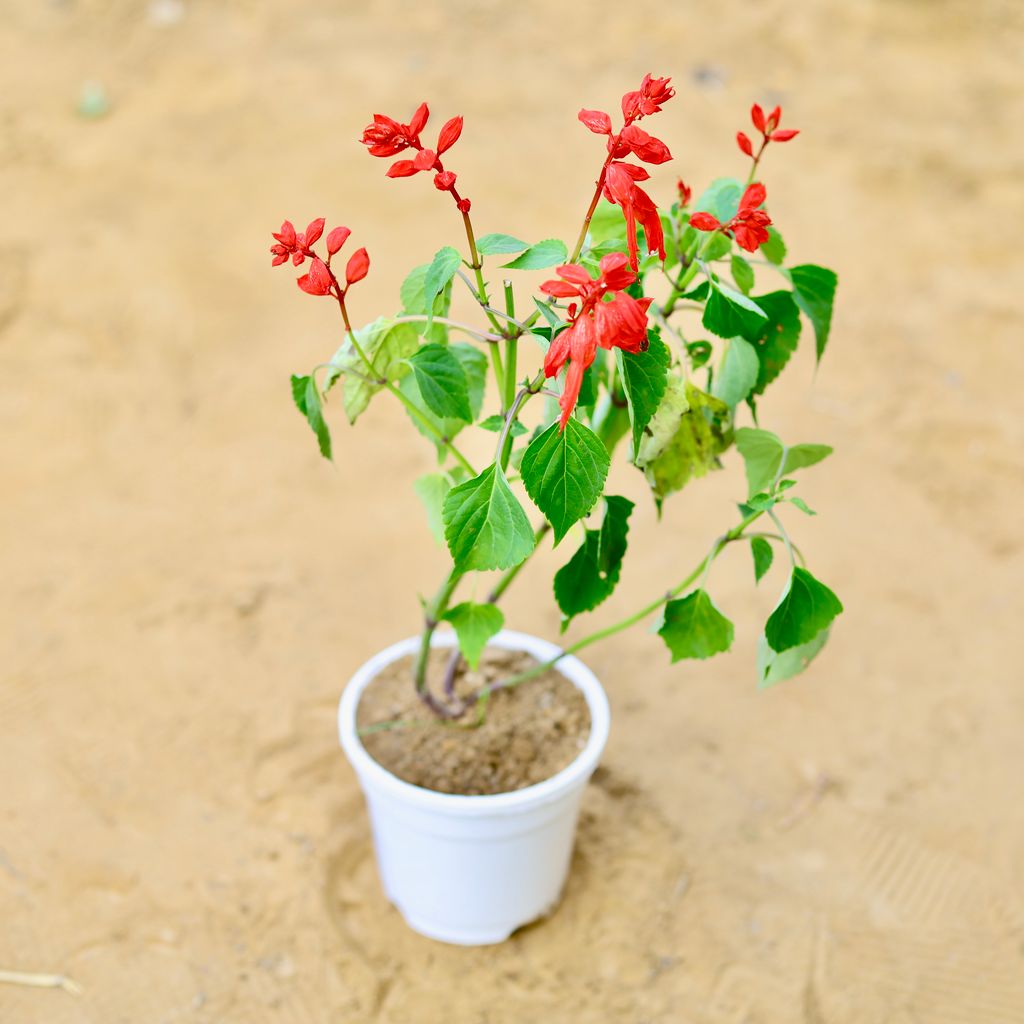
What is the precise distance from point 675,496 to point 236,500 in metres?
1.02

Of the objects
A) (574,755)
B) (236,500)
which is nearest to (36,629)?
(236,500)

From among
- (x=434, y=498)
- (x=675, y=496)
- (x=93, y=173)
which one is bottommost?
(x=675, y=496)

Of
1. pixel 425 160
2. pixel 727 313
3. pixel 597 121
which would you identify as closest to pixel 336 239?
pixel 425 160

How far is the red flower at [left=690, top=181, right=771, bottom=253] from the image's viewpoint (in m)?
1.12

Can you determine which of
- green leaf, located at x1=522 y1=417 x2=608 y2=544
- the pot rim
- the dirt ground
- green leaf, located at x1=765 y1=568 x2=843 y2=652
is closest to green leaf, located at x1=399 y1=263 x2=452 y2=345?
green leaf, located at x1=522 y1=417 x2=608 y2=544

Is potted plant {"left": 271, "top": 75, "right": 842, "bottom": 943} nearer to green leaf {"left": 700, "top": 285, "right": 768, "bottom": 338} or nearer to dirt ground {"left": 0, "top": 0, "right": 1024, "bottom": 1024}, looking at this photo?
green leaf {"left": 700, "top": 285, "right": 768, "bottom": 338}

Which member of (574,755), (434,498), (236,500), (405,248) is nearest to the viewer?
(434,498)

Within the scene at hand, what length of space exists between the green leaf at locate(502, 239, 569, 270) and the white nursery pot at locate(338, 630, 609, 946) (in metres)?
0.72

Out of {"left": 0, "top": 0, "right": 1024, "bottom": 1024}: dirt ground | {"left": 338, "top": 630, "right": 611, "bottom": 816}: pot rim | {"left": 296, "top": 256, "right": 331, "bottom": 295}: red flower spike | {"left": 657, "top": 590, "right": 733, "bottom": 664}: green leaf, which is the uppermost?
{"left": 296, "top": 256, "right": 331, "bottom": 295}: red flower spike

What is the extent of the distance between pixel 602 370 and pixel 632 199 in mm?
355

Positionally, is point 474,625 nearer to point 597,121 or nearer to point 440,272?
point 440,272

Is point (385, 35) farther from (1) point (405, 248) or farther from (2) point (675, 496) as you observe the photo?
(2) point (675, 496)

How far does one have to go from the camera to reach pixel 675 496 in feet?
8.82

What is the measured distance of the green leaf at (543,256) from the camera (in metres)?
1.11
